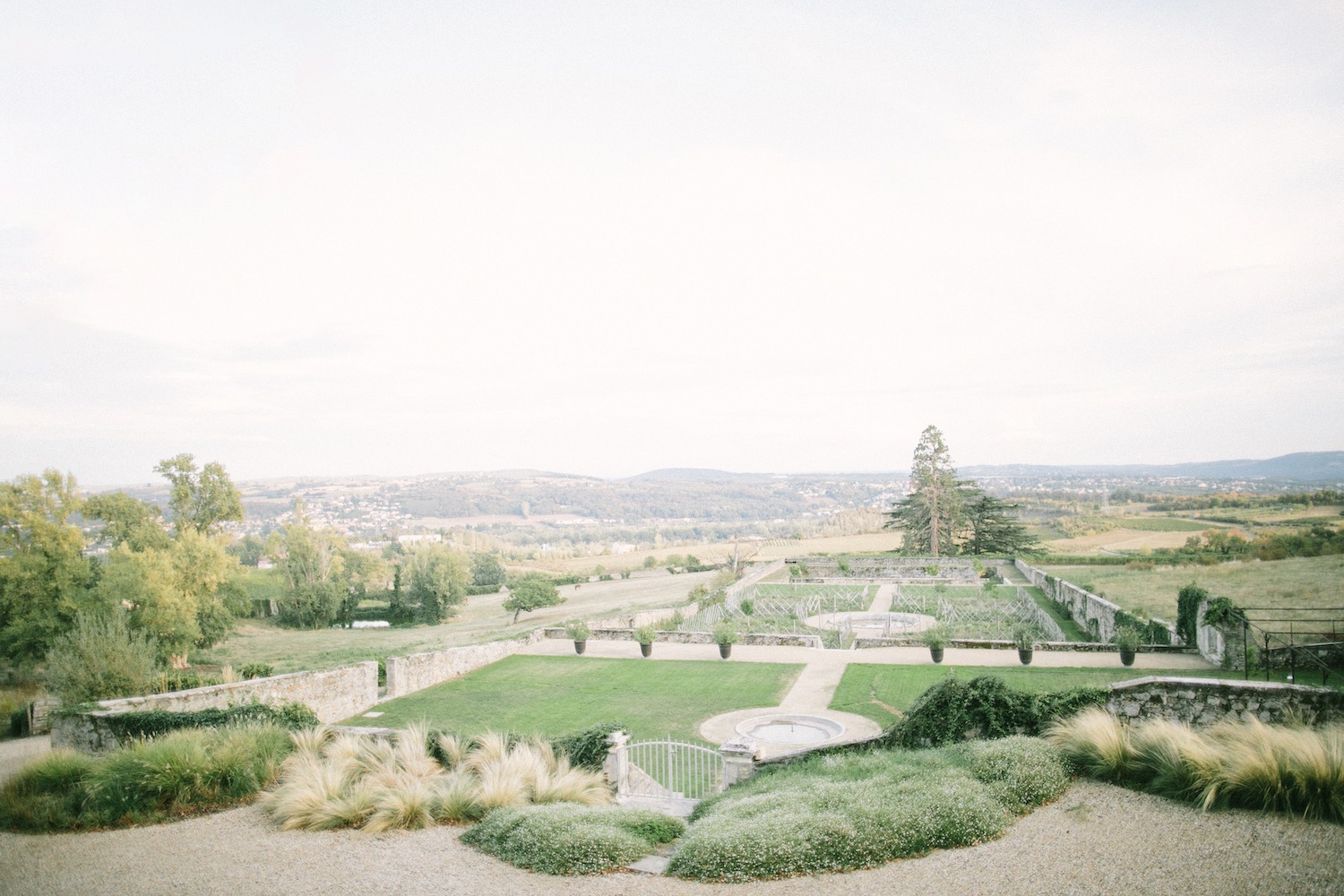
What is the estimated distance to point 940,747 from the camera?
9.35 meters

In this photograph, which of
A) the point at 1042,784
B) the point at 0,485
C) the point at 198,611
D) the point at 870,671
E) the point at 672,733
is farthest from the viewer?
the point at 198,611

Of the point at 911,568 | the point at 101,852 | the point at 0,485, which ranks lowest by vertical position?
the point at 911,568

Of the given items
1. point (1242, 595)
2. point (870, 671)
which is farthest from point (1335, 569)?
point (870, 671)

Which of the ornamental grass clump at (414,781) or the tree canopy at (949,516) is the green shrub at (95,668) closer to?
the ornamental grass clump at (414,781)

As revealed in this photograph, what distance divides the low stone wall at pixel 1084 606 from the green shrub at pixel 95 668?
81.9 ft

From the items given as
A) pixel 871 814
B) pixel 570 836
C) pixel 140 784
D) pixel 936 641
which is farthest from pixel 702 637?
pixel 871 814

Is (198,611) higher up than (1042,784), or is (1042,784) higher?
(1042,784)

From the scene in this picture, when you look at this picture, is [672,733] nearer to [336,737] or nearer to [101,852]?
[336,737]

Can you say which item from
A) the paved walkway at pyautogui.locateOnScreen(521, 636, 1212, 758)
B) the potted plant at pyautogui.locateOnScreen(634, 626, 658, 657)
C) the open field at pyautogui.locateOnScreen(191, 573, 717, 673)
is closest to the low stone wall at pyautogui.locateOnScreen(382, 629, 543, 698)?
the paved walkway at pyautogui.locateOnScreen(521, 636, 1212, 758)

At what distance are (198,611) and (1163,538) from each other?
5079 centimetres

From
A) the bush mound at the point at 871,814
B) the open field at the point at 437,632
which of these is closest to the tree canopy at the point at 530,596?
the open field at the point at 437,632

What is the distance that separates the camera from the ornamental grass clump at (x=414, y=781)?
7840mm

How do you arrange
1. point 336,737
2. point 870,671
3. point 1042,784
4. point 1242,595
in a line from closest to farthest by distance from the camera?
1. point 1042,784
2. point 336,737
3. point 870,671
4. point 1242,595

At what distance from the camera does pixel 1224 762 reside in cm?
668
